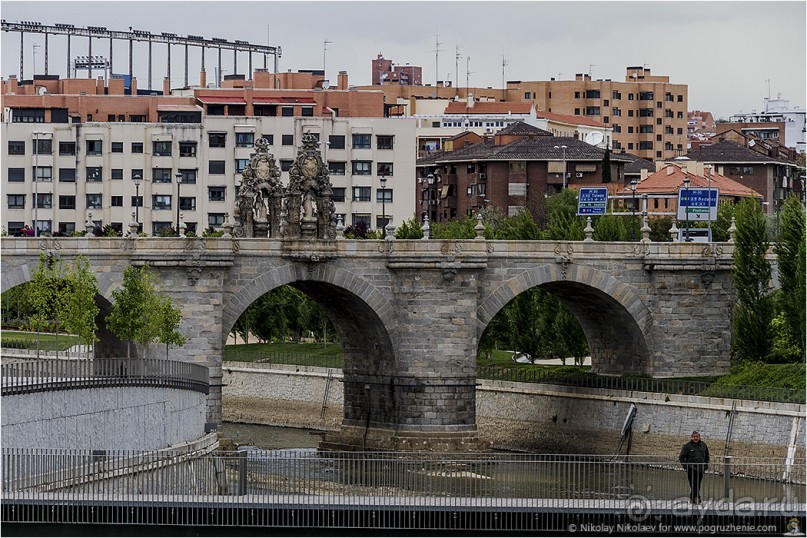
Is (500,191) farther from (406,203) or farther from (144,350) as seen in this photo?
(144,350)

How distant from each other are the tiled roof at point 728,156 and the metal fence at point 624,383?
82.8m

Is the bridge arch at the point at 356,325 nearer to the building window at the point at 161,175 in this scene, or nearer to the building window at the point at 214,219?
the building window at the point at 214,219

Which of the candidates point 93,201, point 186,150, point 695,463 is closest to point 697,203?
point 695,463

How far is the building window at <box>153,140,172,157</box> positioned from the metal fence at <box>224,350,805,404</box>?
30.5 m

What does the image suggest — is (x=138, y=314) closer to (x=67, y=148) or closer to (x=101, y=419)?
(x=101, y=419)

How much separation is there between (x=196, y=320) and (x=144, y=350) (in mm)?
2984

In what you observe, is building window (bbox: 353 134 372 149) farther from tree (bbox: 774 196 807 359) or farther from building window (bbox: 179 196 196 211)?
tree (bbox: 774 196 807 359)

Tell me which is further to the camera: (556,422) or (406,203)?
(406,203)

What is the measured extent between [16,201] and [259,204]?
5074cm

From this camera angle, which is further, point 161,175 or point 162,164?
point 161,175

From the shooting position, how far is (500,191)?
18012cm

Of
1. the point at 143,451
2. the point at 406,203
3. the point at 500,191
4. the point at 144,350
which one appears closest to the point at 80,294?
the point at 144,350

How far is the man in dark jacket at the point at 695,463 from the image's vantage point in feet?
212

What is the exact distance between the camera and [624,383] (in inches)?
3927
